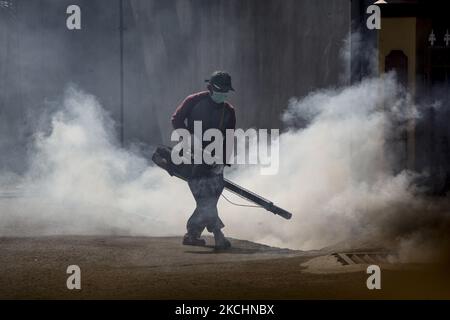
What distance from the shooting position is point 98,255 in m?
9.03

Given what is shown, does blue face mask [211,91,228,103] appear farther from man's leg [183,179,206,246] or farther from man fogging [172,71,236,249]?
man's leg [183,179,206,246]

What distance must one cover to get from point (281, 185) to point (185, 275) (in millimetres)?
3798

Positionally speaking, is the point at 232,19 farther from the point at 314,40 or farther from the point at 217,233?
the point at 217,233

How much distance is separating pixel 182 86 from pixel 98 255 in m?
4.56

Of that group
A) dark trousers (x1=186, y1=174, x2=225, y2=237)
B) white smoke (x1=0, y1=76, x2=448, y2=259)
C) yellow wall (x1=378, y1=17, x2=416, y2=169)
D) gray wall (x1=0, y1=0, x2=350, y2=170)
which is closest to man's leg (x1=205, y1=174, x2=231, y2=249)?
dark trousers (x1=186, y1=174, x2=225, y2=237)

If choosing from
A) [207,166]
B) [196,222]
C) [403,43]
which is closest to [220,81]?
[207,166]

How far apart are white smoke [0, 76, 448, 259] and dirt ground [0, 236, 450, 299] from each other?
1.14m

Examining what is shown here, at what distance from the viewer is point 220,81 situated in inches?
366

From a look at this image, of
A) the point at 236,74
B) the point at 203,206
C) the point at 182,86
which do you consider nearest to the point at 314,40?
the point at 236,74

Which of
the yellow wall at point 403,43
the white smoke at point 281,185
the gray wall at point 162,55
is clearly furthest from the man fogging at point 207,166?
the yellow wall at point 403,43

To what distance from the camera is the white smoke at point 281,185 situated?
34.0ft

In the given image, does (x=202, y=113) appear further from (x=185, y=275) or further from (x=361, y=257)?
(x=361, y=257)

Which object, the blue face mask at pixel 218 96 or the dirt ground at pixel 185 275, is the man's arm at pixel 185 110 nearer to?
the blue face mask at pixel 218 96

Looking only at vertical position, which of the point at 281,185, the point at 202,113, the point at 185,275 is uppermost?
the point at 202,113
